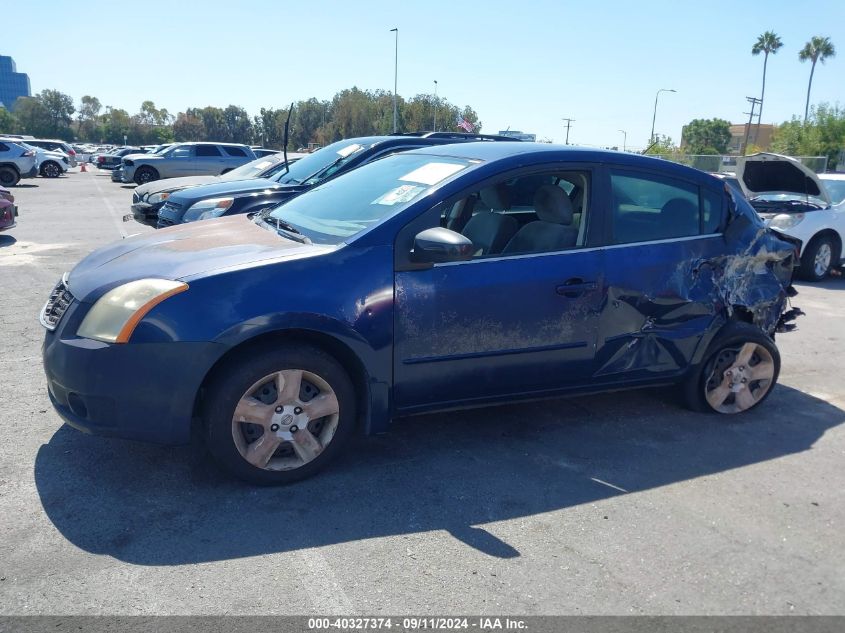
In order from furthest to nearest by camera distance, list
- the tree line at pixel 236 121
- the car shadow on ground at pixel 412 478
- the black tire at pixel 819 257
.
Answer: the tree line at pixel 236 121 < the black tire at pixel 819 257 < the car shadow on ground at pixel 412 478

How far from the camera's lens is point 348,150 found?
29.0 ft

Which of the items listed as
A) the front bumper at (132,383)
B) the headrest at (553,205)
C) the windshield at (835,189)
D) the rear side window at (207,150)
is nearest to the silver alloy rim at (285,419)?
the front bumper at (132,383)

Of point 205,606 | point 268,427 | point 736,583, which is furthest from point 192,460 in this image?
point 736,583

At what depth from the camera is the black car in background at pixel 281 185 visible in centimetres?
816

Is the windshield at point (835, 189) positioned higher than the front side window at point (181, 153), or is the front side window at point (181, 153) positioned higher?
the front side window at point (181, 153)

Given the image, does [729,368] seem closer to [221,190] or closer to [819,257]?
[221,190]

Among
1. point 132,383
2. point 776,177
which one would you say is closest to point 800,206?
point 776,177

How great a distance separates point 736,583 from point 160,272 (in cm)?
296

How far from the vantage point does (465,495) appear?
360cm

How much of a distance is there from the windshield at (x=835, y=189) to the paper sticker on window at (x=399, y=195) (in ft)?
29.2

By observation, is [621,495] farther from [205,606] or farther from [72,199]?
[72,199]

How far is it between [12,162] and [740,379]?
2652 centimetres

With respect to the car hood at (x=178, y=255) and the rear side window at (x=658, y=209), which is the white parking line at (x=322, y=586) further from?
the rear side window at (x=658, y=209)

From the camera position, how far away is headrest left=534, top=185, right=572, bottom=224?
14.2 feet
